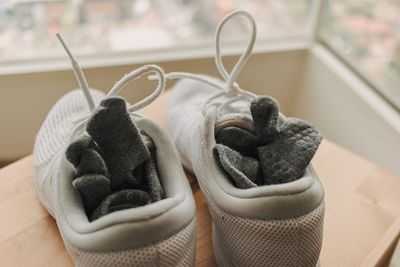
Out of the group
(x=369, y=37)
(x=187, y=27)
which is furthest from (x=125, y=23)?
(x=369, y=37)

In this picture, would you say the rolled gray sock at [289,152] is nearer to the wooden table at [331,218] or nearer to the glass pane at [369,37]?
the wooden table at [331,218]

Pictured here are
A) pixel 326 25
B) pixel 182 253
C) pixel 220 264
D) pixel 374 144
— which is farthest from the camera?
pixel 326 25

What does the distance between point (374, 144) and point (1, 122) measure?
67 centimetres

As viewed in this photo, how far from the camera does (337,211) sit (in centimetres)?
55

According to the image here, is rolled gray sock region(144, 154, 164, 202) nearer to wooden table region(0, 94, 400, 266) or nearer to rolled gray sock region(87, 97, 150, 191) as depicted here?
rolled gray sock region(87, 97, 150, 191)

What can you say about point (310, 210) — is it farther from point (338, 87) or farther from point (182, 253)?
point (338, 87)

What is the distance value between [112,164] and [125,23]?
2.06 feet

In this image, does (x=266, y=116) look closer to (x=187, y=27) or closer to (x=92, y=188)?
(x=92, y=188)

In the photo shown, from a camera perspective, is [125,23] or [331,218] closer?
[331,218]

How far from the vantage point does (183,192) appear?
386mm

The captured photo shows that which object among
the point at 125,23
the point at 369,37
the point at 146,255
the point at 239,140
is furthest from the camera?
the point at 125,23

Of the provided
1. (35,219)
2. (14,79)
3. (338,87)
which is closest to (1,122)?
(14,79)

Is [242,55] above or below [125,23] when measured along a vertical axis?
above

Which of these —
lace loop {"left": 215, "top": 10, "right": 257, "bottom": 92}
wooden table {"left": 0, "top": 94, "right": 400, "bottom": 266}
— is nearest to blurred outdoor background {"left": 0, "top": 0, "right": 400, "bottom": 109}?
wooden table {"left": 0, "top": 94, "right": 400, "bottom": 266}
